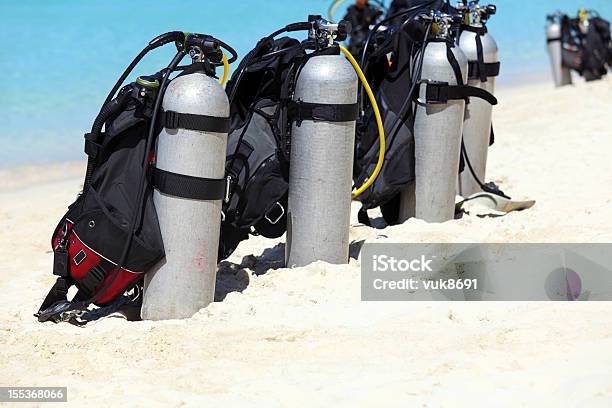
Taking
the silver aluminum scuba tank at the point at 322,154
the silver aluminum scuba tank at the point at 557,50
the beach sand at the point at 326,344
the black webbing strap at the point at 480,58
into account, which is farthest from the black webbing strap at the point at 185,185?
the silver aluminum scuba tank at the point at 557,50

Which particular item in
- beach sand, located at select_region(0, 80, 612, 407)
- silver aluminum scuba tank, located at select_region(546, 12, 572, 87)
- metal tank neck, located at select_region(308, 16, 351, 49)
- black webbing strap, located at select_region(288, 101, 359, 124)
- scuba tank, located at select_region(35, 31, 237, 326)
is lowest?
beach sand, located at select_region(0, 80, 612, 407)

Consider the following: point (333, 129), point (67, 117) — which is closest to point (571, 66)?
point (67, 117)

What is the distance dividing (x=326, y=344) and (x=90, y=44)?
45.0ft

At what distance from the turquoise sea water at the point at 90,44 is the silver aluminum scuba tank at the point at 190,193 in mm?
6253

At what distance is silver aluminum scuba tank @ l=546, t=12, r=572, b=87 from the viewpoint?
43.3 feet

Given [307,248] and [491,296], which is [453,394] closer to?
[491,296]

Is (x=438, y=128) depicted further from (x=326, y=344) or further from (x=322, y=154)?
(x=326, y=344)

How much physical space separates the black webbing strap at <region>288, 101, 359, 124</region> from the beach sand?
26.6 inches

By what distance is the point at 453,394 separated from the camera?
2867 mm

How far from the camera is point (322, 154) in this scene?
4.30 m

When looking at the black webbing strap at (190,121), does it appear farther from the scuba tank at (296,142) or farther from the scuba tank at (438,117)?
the scuba tank at (438,117)

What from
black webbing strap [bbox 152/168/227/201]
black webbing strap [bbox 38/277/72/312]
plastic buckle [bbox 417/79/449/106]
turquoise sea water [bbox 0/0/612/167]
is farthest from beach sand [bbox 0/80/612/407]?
turquoise sea water [bbox 0/0/612/167]

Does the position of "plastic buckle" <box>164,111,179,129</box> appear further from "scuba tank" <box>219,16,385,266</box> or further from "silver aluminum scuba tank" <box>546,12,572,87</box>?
"silver aluminum scuba tank" <box>546,12,572,87</box>

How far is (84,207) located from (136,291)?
46 centimetres
